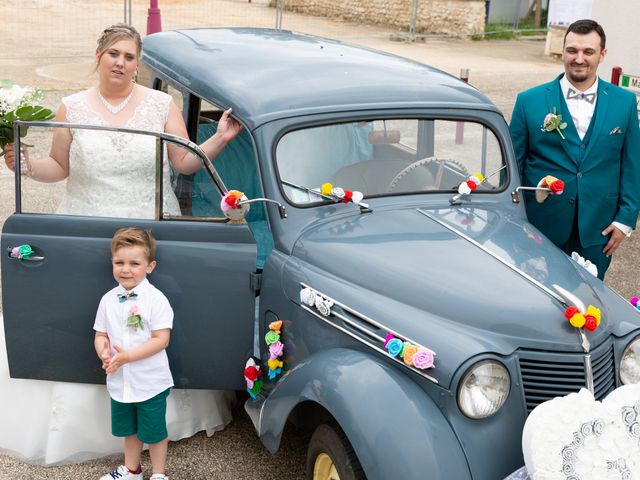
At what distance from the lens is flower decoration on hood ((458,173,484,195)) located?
4242mm

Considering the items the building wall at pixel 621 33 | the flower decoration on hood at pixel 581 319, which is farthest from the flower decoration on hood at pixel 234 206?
the building wall at pixel 621 33

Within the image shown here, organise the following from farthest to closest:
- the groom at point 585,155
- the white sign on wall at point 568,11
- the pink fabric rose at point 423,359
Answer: the white sign on wall at point 568,11, the groom at point 585,155, the pink fabric rose at point 423,359

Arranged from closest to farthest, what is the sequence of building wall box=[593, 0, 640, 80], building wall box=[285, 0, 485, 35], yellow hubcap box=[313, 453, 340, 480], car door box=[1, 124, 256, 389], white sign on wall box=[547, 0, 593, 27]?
yellow hubcap box=[313, 453, 340, 480]
car door box=[1, 124, 256, 389]
building wall box=[593, 0, 640, 80]
white sign on wall box=[547, 0, 593, 27]
building wall box=[285, 0, 485, 35]

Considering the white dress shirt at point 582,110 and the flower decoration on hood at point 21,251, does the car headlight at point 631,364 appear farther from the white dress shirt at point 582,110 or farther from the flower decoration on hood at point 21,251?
the flower decoration on hood at point 21,251

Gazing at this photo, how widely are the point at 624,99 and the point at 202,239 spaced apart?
2.36 meters

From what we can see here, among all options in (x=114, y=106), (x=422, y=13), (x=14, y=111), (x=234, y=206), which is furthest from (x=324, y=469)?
(x=422, y=13)

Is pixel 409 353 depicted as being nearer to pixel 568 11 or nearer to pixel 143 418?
pixel 143 418

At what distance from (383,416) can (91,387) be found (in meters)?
1.67

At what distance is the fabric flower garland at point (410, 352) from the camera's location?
3.23m

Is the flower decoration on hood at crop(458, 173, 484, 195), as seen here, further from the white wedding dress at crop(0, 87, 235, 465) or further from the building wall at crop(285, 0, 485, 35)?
the building wall at crop(285, 0, 485, 35)

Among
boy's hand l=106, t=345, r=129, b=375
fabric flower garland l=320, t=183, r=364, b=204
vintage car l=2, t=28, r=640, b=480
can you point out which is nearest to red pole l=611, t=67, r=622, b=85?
vintage car l=2, t=28, r=640, b=480

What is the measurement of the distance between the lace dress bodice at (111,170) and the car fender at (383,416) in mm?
1133

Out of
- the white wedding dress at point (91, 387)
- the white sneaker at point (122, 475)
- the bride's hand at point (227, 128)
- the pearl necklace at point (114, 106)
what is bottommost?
the white sneaker at point (122, 475)

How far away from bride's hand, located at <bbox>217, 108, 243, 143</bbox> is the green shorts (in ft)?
3.85
